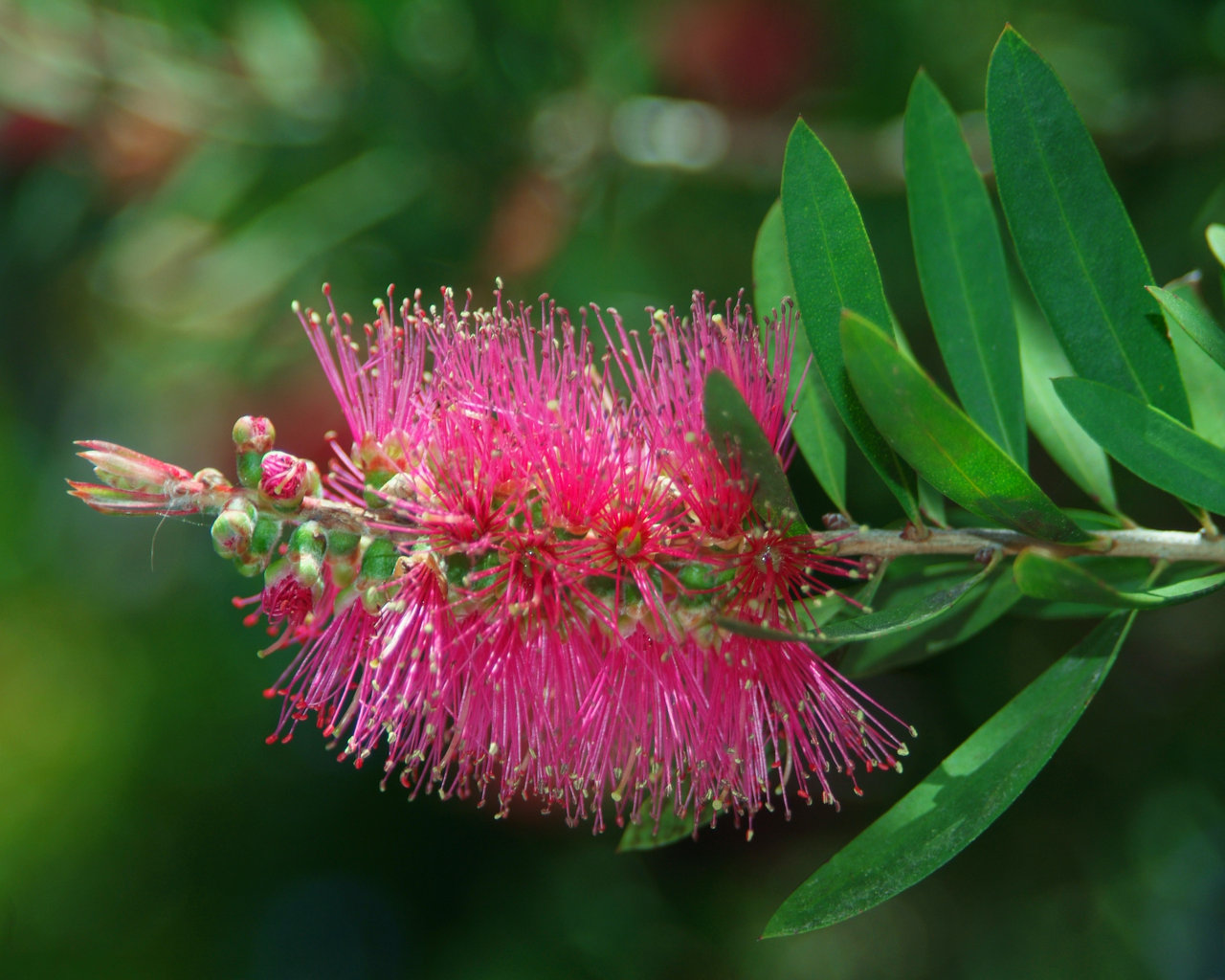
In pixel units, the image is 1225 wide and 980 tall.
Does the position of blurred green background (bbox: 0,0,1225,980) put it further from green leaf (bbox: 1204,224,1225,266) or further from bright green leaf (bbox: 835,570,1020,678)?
green leaf (bbox: 1204,224,1225,266)

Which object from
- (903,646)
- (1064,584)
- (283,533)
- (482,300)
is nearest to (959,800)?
(903,646)

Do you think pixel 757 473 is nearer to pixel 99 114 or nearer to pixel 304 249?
pixel 304 249

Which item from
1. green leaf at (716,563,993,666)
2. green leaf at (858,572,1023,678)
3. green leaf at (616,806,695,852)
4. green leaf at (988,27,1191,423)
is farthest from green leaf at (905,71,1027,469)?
green leaf at (616,806,695,852)

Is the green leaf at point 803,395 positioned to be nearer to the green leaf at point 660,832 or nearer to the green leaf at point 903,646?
the green leaf at point 903,646

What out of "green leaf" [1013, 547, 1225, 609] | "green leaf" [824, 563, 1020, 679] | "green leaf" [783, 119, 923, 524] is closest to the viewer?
"green leaf" [1013, 547, 1225, 609]

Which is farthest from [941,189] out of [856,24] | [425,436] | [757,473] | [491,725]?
[856,24]

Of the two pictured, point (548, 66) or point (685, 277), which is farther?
point (685, 277)

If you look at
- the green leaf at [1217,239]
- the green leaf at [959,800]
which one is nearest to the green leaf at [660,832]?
the green leaf at [959,800]
